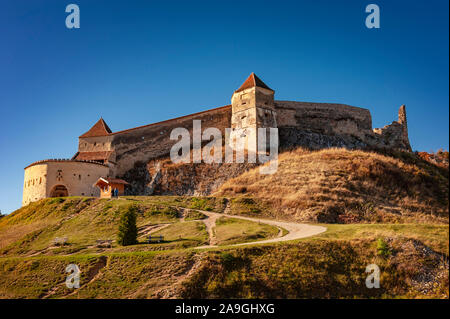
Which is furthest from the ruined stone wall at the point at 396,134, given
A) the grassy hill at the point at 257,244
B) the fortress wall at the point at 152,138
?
the fortress wall at the point at 152,138

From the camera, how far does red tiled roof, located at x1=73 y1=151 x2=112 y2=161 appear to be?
34250mm

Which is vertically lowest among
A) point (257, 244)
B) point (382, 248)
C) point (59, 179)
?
point (382, 248)

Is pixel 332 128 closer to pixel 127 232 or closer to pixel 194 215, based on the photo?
pixel 194 215

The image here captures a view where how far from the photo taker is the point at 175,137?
3594 cm

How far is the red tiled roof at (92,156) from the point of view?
34250mm

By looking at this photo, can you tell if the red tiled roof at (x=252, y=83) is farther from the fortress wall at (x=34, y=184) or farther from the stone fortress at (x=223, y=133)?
the fortress wall at (x=34, y=184)

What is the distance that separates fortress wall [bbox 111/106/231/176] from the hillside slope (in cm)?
833

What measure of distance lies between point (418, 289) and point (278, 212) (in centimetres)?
1094

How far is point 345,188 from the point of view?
24281mm

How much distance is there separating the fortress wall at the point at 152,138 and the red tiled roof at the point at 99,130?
1.43m

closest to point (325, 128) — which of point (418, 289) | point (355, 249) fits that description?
point (355, 249)

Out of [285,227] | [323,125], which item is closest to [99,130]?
[323,125]

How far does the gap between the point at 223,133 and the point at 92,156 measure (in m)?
12.1

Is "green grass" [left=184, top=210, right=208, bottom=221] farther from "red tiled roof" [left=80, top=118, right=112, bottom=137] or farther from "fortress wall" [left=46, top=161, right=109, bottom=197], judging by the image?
"red tiled roof" [left=80, top=118, right=112, bottom=137]
